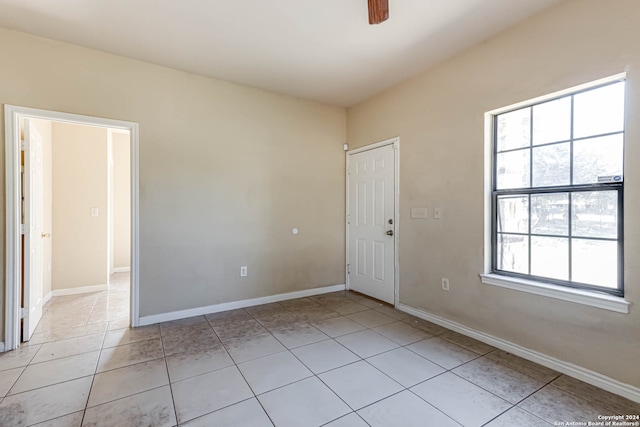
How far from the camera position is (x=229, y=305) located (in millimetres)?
3436

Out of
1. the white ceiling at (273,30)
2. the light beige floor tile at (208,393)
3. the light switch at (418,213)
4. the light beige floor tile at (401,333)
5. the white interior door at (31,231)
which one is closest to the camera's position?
the light beige floor tile at (208,393)

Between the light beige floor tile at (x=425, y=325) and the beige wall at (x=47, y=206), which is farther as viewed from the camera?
the beige wall at (x=47, y=206)

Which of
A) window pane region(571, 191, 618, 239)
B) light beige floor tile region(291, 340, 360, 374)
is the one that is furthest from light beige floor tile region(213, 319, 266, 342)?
window pane region(571, 191, 618, 239)

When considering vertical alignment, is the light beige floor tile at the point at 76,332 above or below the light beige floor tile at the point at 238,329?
below

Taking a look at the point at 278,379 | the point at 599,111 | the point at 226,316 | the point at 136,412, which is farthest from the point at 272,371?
the point at 599,111

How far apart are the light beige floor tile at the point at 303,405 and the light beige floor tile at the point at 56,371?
1424 millimetres

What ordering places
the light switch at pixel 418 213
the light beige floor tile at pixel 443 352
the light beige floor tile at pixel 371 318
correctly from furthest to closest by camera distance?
the light switch at pixel 418 213 → the light beige floor tile at pixel 371 318 → the light beige floor tile at pixel 443 352

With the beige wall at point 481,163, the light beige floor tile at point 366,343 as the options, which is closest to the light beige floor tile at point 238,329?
the light beige floor tile at point 366,343

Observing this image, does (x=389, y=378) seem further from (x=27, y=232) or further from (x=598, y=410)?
(x=27, y=232)

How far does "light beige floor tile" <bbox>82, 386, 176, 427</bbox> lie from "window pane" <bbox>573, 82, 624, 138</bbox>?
130 inches

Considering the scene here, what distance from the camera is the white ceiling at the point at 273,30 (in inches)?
84.2

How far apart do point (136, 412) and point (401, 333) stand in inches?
85.4

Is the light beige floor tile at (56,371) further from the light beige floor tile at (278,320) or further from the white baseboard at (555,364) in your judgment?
the white baseboard at (555,364)

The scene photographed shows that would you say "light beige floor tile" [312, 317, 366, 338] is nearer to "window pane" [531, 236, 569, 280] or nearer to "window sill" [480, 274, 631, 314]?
"window sill" [480, 274, 631, 314]
